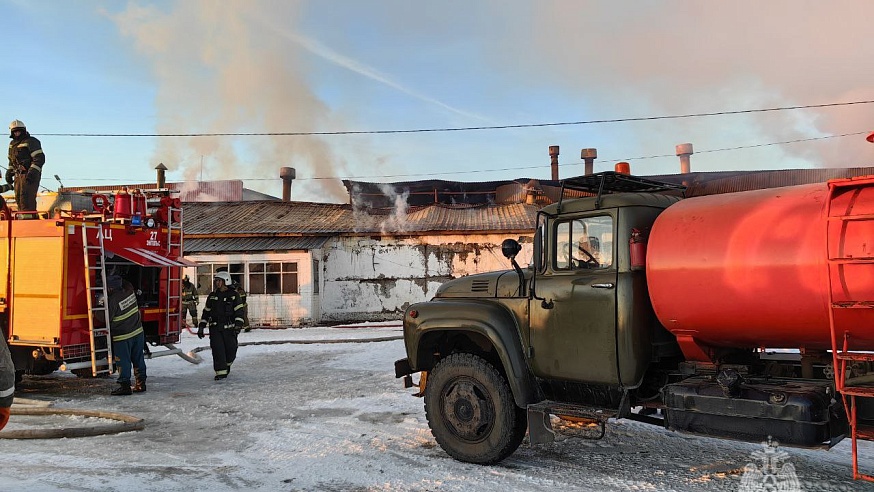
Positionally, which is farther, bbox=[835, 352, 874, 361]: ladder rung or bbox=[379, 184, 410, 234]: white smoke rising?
bbox=[379, 184, 410, 234]: white smoke rising

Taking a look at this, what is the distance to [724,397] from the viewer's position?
4027 millimetres

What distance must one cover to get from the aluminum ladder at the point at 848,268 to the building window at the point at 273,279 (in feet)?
60.7

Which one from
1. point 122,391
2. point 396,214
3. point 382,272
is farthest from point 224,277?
point 396,214

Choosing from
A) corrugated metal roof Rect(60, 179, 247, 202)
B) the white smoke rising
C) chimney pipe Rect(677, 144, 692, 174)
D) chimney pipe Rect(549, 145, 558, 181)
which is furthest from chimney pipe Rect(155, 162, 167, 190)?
chimney pipe Rect(677, 144, 692, 174)

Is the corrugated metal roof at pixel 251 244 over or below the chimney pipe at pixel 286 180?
below

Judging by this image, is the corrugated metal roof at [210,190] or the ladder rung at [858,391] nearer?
the ladder rung at [858,391]

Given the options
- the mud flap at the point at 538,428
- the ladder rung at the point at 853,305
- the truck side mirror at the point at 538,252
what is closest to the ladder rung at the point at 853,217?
the ladder rung at the point at 853,305

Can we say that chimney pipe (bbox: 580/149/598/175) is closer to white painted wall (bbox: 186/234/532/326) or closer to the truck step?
white painted wall (bbox: 186/234/532/326)

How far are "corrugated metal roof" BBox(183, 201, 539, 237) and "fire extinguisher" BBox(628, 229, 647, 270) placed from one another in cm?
1589

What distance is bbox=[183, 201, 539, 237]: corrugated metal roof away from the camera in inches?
832

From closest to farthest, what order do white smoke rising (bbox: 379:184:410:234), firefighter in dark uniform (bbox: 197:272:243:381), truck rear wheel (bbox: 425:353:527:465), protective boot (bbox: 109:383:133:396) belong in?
truck rear wheel (bbox: 425:353:527:465) → protective boot (bbox: 109:383:133:396) → firefighter in dark uniform (bbox: 197:272:243:381) → white smoke rising (bbox: 379:184:410:234)

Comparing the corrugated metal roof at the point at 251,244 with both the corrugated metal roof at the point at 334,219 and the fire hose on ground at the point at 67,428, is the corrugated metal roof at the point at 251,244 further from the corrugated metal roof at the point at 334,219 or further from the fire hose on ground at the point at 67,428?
the fire hose on ground at the point at 67,428

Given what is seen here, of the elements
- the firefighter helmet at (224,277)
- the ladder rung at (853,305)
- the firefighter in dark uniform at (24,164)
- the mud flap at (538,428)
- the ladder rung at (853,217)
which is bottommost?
the mud flap at (538,428)

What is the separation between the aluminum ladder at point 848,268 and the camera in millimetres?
3430
